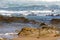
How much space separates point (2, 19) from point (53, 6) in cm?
1269

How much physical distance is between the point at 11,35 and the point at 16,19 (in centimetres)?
926

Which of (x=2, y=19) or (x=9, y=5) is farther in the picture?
(x=9, y=5)

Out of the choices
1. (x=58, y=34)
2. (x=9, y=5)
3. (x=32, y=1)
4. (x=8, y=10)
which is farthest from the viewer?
(x=32, y=1)

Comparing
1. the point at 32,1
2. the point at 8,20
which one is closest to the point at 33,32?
the point at 8,20

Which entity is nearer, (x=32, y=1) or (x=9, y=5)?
(x=9, y=5)

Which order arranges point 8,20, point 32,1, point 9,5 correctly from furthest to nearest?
point 32,1, point 9,5, point 8,20

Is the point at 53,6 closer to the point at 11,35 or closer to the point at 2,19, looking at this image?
the point at 2,19

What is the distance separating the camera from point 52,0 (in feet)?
127

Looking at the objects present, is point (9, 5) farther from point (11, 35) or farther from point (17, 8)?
point (11, 35)

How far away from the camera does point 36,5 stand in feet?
114

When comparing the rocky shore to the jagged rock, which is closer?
the rocky shore

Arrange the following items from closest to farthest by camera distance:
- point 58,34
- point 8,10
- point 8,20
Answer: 1. point 58,34
2. point 8,20
3. point 8,10

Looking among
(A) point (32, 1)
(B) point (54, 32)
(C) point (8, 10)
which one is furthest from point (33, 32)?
(A) point (32, 1)

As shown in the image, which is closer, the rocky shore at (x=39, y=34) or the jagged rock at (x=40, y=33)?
the rocky shore at (x=39, y=34)
